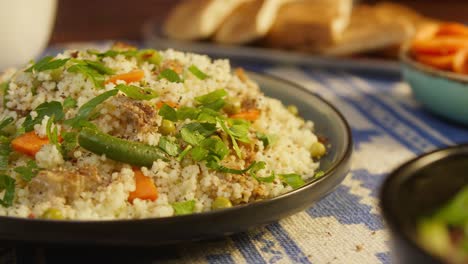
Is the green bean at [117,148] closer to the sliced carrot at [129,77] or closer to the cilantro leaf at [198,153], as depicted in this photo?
the cilantro leaf at [198,153]

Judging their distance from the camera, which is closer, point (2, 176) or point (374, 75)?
point (2, 176)

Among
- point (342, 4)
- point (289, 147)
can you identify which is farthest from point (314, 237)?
point (342, 4)

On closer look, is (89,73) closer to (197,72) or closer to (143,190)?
(197,72)

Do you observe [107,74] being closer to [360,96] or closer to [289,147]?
[289,147]

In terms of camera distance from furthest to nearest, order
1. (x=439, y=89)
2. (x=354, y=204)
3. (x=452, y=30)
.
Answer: (x=452, y=30), (x=439, y=89), (x=354, y=204)

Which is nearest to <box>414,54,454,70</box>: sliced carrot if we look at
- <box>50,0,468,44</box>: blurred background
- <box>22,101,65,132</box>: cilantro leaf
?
<box>22,101,65,132</box>: cilantro leaf

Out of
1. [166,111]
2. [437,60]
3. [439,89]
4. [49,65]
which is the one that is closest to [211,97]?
[166,111]

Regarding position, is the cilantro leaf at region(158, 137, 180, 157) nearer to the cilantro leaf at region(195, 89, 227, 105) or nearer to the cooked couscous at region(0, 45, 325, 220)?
the cooked couscous at region(0, 45, 325, 220)

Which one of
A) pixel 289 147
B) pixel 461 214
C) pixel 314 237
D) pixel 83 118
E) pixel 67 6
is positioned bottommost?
pixel 67 6
